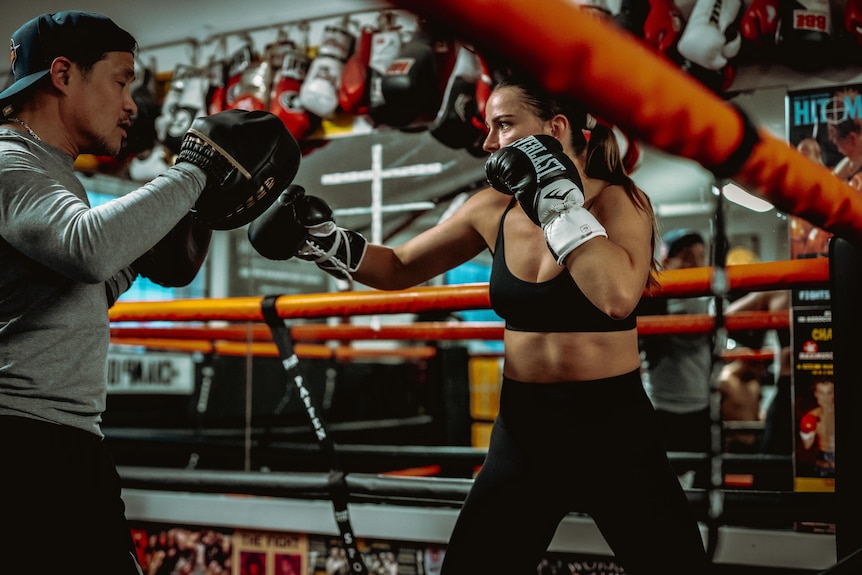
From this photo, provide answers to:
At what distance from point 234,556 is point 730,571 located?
4.66 feet

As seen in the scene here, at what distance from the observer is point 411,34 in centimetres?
364

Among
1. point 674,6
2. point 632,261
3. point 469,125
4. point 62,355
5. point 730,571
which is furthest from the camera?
point 469,125

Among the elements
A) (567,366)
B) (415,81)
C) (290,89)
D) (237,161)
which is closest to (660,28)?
(415,81)

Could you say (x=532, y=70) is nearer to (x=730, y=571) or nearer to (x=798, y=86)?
(x=730, y=571)

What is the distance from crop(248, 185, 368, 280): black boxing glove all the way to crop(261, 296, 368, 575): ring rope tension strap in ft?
1.17

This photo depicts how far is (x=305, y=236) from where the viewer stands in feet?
5.54

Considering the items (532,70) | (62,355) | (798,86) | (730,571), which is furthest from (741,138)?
(798,86)

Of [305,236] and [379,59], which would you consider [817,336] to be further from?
[379,59]

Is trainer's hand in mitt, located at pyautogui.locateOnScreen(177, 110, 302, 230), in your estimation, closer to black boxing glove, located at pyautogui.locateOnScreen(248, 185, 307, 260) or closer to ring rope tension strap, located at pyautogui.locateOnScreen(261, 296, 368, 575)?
black boxing glove, located at pyautogui.locateOnScreen(248, 185, 307, 260)

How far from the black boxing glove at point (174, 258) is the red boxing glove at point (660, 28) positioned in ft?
7.05

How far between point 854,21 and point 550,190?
2.02 m

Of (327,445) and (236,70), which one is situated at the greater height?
(236,70)

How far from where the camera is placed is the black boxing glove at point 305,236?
5.42 feet

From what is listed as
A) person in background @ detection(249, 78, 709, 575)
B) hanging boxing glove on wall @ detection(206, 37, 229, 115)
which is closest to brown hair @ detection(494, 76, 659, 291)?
person in background @ detection(249, 78, 709, 575)
